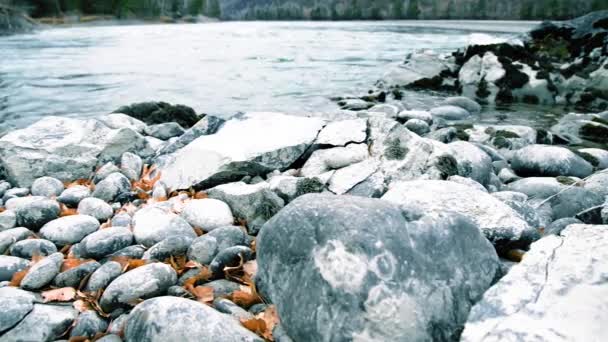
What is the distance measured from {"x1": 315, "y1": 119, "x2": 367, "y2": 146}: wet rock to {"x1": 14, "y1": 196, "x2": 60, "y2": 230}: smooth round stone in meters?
2.19

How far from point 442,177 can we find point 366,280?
6.66 feet

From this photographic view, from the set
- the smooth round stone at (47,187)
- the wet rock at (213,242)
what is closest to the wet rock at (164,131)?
the smooth round stone at (47,187)

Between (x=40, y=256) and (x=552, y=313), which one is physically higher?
(x=552, y=313)

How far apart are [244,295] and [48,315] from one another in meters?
0.93

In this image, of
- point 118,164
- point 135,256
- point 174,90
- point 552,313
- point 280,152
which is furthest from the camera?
point 174,90

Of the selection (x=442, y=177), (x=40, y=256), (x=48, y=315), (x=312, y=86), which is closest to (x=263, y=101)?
(x=312, y=86)

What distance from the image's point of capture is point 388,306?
202cm

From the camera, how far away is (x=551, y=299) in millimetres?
2039

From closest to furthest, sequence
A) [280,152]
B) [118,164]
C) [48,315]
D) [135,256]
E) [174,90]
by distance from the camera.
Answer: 1. [48,315]
2. [135,256]
3. [280,152]
4. [118,164]
5. [174,90]

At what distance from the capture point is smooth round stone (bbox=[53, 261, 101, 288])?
8.67 feet

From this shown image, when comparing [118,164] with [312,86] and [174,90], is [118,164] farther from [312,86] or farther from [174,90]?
[312,86]

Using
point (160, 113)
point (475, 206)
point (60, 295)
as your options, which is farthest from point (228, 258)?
point (160, 113)

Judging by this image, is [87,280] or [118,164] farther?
[118,164]

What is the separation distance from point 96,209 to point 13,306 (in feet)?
4.40
